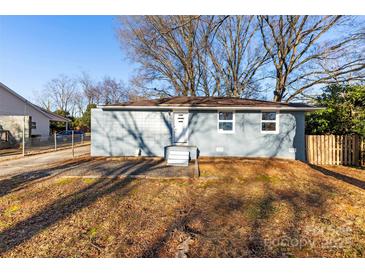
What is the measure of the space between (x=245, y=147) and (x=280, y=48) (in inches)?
489

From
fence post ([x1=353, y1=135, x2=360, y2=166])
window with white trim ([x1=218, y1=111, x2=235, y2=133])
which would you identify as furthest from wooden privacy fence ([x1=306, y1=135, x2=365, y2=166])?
window with white trim ([x1=218, y1=111, x2=235, y2=133])

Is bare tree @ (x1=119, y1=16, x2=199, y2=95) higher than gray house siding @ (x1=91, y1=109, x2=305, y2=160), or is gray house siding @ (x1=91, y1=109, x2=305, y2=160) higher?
bare tree @ (x1=119, y1=16, x2=199, y2=95)

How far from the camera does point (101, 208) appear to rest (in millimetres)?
3861

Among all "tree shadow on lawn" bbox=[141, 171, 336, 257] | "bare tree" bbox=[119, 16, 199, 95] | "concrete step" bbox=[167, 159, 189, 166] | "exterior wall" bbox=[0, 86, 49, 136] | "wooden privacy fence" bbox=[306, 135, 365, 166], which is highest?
"bare tree" bbox=[119, 16, 199, 95]

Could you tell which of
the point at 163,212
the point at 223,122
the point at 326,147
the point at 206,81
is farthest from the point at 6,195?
the point at 206,81

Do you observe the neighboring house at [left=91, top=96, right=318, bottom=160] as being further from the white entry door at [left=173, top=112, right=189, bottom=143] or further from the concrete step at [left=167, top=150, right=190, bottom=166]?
the concrete step at [left=167, top=150, right=190, bottom=166]

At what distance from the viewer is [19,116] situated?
1474 centimetres

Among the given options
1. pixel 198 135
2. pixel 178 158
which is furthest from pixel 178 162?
pixel 198 135

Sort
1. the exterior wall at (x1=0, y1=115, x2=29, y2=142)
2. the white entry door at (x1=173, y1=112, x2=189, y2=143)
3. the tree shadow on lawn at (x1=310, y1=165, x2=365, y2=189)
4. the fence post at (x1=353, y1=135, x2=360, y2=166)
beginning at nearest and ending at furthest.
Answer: the tree shadow on lawn at (x1=310, y1=165, x2=365, y2=189)
the fence post at (x1=353, y1=135, x2=360, y2=166)
the white entry door at (x1=173, y1=112, x2=189, y2=143)
the exterior wall at (x1=0, y1=115, x2=29, y2=142)

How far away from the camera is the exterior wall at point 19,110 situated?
16594 mm

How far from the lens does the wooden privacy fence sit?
812 centimetres

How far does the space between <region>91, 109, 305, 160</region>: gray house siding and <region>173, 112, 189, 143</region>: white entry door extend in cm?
24

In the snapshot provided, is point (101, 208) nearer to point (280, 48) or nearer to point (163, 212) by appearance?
point (163, 212)

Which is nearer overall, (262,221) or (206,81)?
(262,221)
